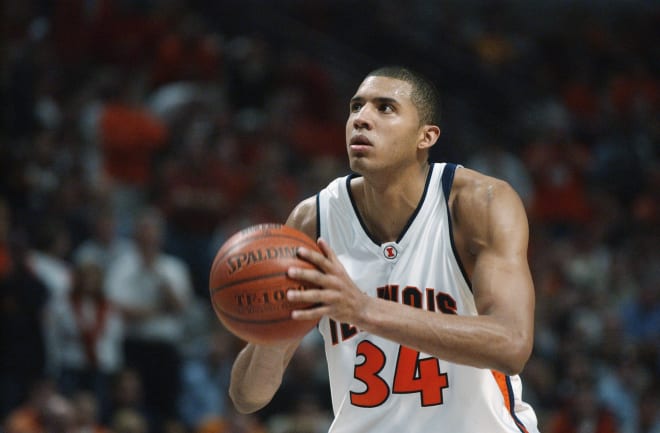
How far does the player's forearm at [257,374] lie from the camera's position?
4.27m

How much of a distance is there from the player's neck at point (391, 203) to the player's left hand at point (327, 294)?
103 centimetres

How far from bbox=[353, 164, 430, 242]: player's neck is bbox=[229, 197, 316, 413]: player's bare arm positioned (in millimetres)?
271

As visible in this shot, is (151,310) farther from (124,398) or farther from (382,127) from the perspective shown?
(382,127)

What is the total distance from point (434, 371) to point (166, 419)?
172 inches

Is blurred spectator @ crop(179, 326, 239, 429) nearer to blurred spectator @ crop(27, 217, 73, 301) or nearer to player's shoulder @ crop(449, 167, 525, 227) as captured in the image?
blurred spectator @ crop(27, 217, 73, 301)

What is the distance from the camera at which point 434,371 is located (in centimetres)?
405

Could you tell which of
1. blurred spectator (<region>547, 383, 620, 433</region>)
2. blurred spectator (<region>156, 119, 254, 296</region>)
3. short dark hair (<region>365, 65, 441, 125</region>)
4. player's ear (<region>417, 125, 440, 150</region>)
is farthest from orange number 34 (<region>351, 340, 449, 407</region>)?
blurred spectator (<region>156, 119, 254, 296</region>)

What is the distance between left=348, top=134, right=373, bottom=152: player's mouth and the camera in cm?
408

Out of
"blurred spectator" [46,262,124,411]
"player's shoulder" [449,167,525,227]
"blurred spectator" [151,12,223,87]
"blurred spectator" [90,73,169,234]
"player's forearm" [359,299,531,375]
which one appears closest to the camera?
"player's forearm" [359,299,531,375]

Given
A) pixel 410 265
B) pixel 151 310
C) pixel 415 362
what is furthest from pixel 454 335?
pixel 151 310

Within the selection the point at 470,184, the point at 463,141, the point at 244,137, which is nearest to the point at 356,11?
the point at 463,141

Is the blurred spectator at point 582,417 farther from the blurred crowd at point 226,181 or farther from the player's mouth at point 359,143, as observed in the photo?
the player's mouth at point 359,143

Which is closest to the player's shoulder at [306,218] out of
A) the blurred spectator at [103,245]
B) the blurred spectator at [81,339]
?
the blurred spectator at [81,339]

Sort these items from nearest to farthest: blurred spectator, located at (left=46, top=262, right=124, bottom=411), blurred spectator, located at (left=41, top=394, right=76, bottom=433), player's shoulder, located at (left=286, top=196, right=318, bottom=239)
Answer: player's shoulder, located at (left=286, top=196, right=318, bottom=239)
blurred spectator, located at (left=41, top=394, right=76, bottom=433)
blurred spectator, located at (left=46, top=262, right=124, bottom=411)
